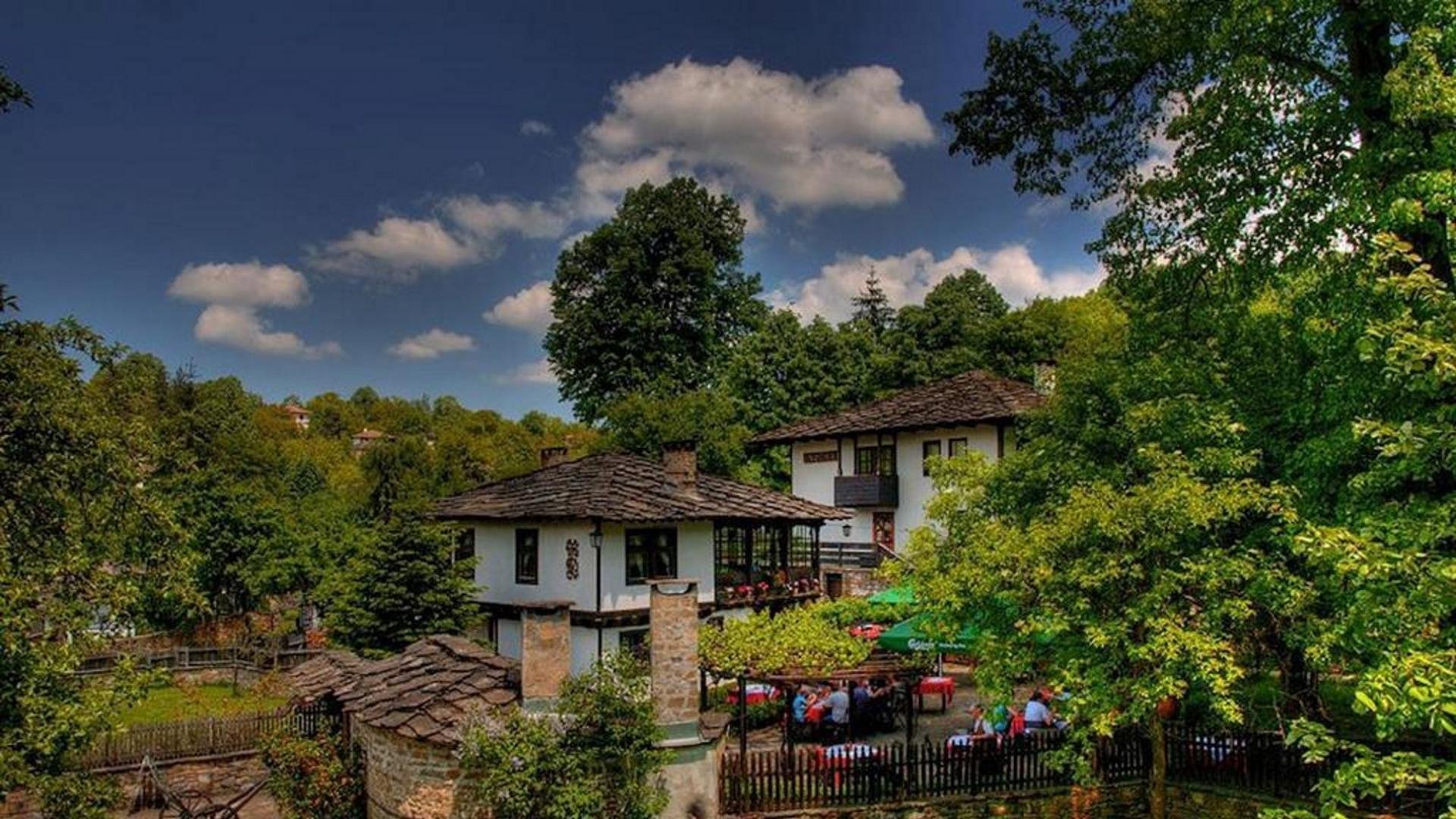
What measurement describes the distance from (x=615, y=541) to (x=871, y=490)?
1250 cm

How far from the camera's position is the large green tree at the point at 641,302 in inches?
1644

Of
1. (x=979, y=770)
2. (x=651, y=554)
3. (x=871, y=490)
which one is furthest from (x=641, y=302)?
(x=979, y=770)

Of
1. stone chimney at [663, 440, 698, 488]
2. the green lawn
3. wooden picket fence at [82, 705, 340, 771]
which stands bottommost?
the green lawn

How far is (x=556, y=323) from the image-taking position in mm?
43250

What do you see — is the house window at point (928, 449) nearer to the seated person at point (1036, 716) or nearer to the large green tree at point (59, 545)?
the seated person at point (1036, 716)

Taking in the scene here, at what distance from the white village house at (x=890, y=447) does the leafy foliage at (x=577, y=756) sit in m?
18.6

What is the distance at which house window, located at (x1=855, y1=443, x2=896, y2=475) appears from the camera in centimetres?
3281

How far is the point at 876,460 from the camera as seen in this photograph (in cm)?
3328

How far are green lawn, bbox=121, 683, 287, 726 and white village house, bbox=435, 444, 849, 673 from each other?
7.35 meters

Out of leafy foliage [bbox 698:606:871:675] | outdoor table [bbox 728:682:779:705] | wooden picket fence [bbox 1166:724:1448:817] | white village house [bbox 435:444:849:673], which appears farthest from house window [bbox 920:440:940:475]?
wooden picket fence [bbox 1166:724:1448:817]

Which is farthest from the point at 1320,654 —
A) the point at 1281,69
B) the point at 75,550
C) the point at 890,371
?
the point at 890,371

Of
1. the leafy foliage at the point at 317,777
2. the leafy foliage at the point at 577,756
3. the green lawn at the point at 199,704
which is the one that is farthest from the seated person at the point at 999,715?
the green lawn at the point at 199,704

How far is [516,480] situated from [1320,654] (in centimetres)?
2211

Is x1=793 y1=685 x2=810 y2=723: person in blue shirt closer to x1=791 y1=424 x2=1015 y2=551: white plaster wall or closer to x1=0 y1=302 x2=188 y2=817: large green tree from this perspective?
x1=0 y1=302 x2=188 y2=817: large green tree
